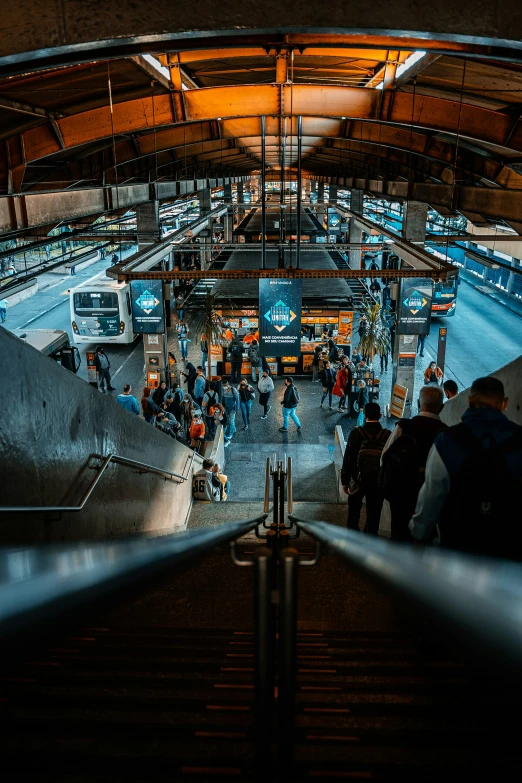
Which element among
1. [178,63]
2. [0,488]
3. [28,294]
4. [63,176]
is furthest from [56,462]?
[28,294]

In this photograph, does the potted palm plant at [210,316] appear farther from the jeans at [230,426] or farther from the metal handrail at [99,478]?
the metal handrail at [99,478]

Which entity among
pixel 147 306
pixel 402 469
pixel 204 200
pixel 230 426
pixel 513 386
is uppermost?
pixel 513 386

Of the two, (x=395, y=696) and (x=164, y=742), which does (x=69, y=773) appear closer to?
(x=164, y=742)

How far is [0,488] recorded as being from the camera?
2.92 metres

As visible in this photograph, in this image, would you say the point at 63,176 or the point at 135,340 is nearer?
the point at 63,176

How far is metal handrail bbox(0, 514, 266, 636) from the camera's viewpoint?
3.41 ft

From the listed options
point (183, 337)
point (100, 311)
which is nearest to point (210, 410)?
point (183, 337)

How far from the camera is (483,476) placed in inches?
103

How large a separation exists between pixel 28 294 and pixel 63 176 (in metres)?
24.9

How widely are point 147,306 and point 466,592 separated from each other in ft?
45.2

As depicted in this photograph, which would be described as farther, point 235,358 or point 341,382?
point 235,358

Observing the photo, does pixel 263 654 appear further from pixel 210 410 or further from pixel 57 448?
pixel 210 410

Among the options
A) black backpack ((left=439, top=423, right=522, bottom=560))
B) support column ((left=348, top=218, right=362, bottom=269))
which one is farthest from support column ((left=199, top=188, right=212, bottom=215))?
black backpack ((left=439, top=423, right=522, bottom=560))

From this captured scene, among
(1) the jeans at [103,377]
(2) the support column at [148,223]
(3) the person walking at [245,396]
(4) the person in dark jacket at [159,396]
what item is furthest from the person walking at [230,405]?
(2) the support column at [148,223]
